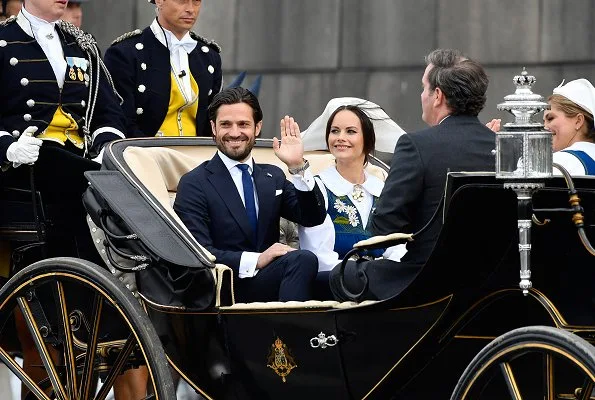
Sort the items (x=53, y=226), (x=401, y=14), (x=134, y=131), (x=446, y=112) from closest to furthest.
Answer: (x=446, y=112) → (x=53, y=226) → (x=134, y=131) → (x=401, y=14)

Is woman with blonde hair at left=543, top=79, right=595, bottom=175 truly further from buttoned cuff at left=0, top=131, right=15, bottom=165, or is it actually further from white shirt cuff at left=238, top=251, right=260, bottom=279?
buttoned cuff at left=0, top=131, right=15, bottom=165

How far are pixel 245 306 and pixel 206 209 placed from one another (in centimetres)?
64

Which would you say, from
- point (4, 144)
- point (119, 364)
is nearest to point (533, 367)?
point (119, 364)

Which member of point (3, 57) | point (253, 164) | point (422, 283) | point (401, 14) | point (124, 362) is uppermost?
point (401, 14)

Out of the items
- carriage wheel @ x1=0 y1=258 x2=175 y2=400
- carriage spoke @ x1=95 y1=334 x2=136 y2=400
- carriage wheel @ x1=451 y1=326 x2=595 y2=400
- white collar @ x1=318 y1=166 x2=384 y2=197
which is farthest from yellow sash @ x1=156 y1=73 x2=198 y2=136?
carriage wheel @ x1=451 y1=326 x2=595 y2=400

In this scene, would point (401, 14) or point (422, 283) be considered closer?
point (422, 283)

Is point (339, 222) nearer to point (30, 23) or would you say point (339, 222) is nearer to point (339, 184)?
point (339, 184)

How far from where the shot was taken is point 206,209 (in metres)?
5.63

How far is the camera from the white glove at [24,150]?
575cm

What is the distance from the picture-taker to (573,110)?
5.74m

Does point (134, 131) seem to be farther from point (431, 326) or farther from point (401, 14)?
point (401, 14)

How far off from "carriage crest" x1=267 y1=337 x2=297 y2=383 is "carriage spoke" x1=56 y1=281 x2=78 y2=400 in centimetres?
78

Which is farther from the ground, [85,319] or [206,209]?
[206,209]

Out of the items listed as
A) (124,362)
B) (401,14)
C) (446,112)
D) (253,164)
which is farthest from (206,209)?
(401,14)
